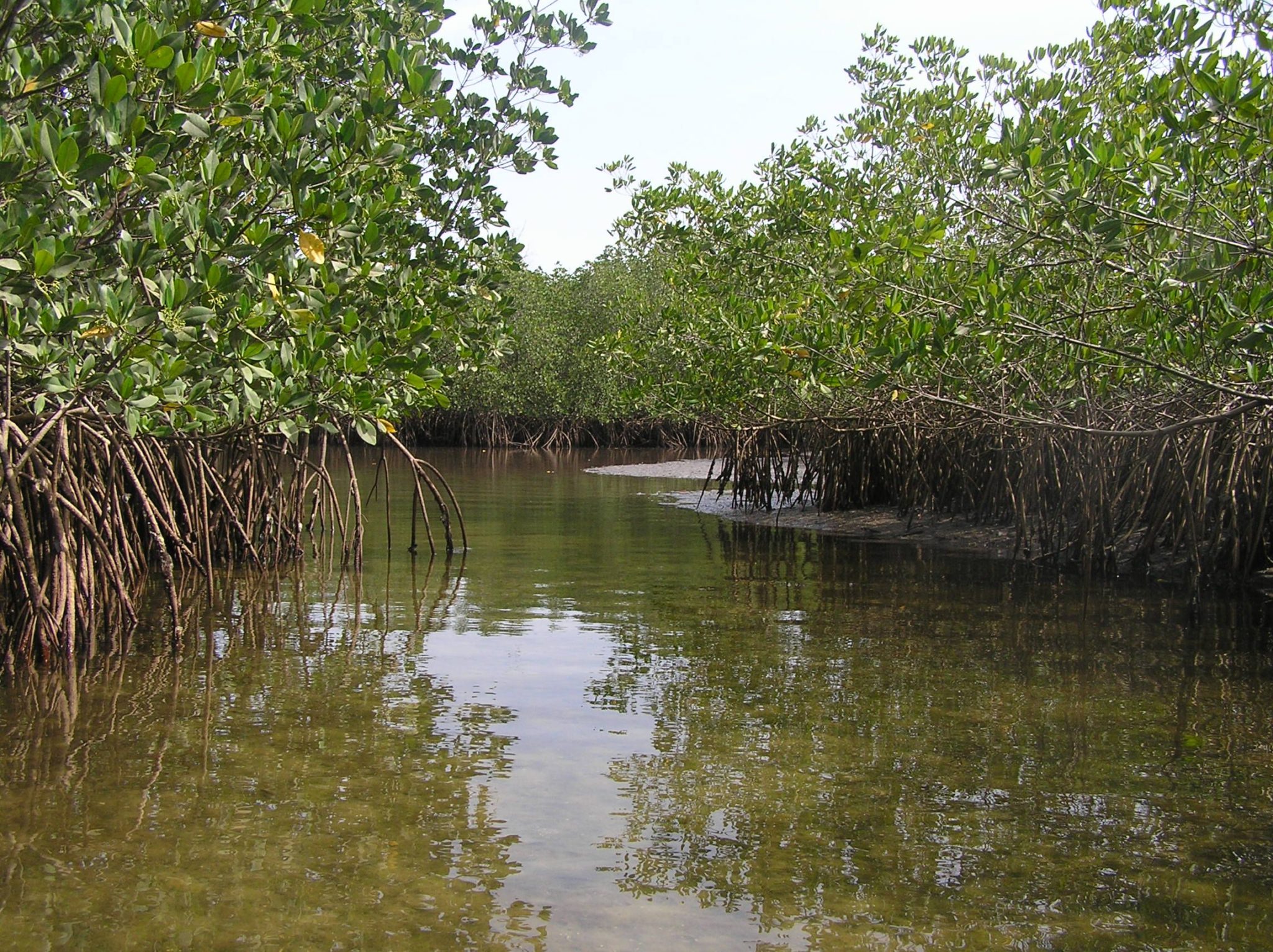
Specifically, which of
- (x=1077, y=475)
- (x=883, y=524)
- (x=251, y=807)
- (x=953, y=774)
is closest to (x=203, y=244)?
(x=251, y=807)

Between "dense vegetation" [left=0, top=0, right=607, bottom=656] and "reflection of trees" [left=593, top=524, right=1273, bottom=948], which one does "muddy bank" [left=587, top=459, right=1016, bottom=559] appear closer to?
"reflection of trees" [left=593, top=524, right=1273, bottom=948]

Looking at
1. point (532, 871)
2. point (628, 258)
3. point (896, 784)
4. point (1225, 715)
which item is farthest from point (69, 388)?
point (628, 258)

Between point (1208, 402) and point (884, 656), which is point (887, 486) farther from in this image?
point (884, 656)

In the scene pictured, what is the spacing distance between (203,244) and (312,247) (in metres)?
0.48

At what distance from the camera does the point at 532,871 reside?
3.09 meters

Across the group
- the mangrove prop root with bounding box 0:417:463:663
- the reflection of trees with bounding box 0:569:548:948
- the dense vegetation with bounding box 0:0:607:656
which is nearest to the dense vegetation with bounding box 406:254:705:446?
the mangrove prop root with bounding box 0:417:463:663

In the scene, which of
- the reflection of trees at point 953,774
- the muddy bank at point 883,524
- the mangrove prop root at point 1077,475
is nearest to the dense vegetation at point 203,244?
the reflection of trees at point 953,774

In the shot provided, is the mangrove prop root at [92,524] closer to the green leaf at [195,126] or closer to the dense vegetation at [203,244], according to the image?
the dense vegetation at [203,244]

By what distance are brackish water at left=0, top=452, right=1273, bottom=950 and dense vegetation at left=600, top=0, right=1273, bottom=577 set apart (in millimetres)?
1444

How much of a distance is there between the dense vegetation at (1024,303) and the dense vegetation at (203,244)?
221 cm

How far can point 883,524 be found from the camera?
40.0 ft

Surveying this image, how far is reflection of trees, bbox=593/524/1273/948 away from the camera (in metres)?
2.97

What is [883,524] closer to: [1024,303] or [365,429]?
[1024,303]

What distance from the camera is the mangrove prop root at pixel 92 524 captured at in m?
4.91
